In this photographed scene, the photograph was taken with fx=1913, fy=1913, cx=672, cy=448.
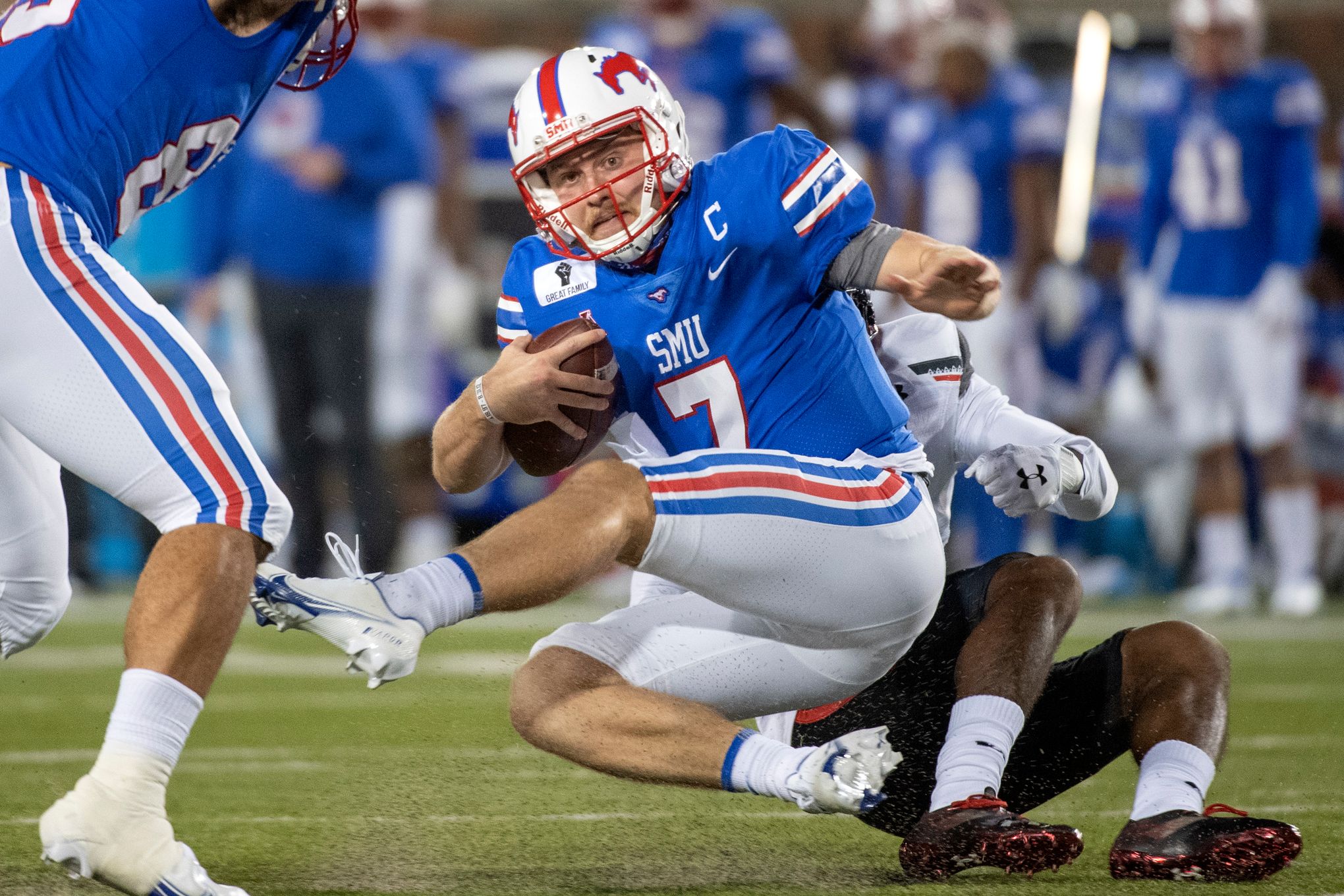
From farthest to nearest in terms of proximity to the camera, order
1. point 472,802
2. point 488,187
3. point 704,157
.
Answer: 1. point 488,187
2. point 704,157
3. point 472,802

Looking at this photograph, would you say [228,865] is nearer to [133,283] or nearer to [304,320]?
[133,283]

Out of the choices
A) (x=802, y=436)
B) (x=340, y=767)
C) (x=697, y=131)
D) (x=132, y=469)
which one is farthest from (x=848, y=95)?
(x=132, y=469)

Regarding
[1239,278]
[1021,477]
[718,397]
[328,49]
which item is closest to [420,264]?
[1239,278]

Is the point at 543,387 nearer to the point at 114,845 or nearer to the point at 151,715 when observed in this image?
the point at 151,715

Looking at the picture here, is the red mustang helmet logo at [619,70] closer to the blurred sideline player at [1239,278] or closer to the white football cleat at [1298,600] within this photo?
the blurred sideline player at [1239,278]

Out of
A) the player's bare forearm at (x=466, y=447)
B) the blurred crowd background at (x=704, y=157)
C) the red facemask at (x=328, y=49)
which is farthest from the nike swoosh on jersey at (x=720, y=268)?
the blurred crowd background at (x=704, y=157)

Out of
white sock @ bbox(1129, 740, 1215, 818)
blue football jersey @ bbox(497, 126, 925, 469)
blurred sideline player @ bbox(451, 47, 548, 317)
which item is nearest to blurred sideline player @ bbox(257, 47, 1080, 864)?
blue football jersey @ bbox(497, 126, 925, 469)

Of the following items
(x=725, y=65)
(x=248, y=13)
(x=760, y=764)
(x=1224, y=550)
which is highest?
(x=248, y=13)

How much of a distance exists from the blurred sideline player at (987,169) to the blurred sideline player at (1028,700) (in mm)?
4213

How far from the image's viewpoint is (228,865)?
10.1ft

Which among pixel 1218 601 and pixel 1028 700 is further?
pixel 1218 601

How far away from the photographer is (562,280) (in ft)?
10.8

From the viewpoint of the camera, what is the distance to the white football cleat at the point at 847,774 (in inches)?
107

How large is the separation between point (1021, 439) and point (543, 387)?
2.92 feet
